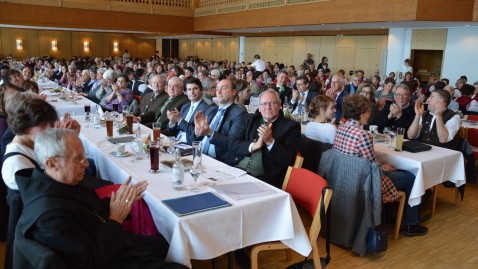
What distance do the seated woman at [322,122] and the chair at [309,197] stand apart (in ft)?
5.02

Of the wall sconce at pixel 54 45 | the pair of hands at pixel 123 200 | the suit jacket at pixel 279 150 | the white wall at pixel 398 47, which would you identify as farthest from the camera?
the wall sconce at pixel 54 45

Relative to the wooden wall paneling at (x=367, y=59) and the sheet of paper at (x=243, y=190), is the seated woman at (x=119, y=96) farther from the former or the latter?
the wooden wall paneling at (x=367, y=59)

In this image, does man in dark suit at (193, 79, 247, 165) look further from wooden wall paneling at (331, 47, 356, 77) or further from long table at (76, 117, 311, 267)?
wooden wall paneling at (331, 47, 356, 77)

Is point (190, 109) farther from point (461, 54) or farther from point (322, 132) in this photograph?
point (461, 54)

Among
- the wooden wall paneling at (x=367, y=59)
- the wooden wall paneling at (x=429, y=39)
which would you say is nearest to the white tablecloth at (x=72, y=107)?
the wooden wall paneling at (x=429, y=39)

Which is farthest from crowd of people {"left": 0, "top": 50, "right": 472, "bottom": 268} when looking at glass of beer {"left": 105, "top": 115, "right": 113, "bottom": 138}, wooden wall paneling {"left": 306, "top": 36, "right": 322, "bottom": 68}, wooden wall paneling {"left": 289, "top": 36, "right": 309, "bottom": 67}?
wooden wall paneling {"left": 289, "top": 36, "right": 309, "bottom": 67}

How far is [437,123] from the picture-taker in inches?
181

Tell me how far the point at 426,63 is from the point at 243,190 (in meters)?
15.0

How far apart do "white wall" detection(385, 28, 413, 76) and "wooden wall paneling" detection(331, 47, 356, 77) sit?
6.76 ft

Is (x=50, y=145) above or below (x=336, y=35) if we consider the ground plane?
below

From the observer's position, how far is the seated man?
5.71 feet

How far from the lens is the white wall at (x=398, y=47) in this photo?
1447 centimetres

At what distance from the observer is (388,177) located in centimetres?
369

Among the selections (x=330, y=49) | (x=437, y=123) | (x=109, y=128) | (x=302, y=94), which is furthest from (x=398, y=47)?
→ (x=109, y=128)
